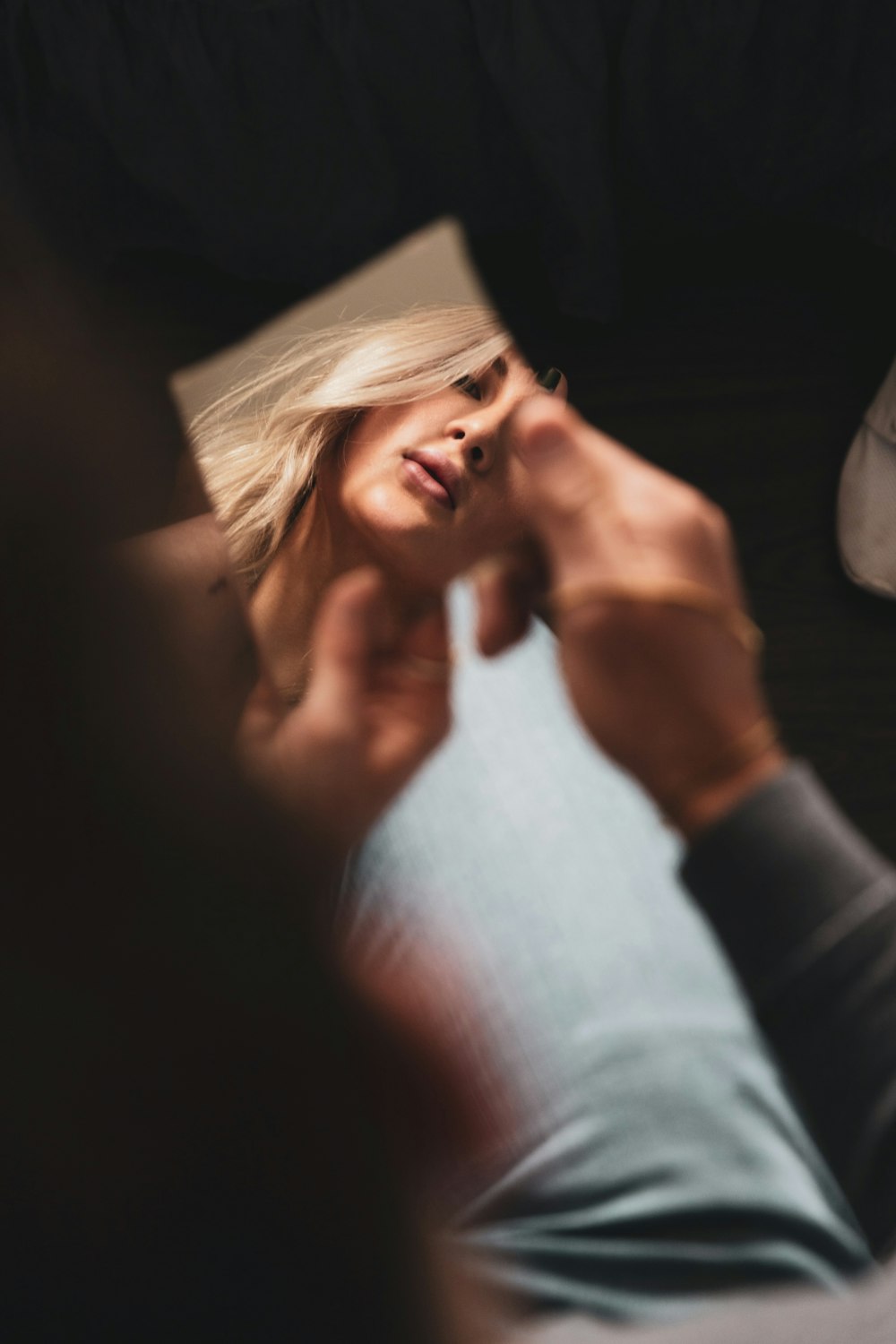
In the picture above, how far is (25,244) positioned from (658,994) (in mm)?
631

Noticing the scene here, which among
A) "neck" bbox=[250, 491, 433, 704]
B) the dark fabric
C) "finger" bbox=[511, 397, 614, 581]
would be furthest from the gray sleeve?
the dark fabric

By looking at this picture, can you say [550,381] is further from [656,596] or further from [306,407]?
[656,596]

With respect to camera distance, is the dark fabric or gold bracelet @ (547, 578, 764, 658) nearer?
gold bracelet @ (547, 578, 764, 658)

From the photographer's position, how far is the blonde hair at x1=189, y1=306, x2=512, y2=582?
3.10 feet

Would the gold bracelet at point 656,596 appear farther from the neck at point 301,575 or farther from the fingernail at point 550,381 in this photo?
the fingernail at point 550,381

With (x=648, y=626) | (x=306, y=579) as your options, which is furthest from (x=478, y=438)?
(x=648, y=626)

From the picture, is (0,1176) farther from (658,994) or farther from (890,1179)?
(658,994)

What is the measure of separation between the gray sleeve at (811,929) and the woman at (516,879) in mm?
155

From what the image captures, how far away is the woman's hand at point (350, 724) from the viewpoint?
1.03 feet

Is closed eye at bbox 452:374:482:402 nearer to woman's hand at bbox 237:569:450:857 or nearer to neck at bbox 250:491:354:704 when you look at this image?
neck at bbox 250:491:354:704

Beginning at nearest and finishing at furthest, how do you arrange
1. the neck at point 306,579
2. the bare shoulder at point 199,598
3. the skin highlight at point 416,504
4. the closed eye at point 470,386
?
1. the bare shoulder at point 199,598
2. the neck at point 306,579
3. the skin highlight at point 416,504
4. the closed eye at point 470,386

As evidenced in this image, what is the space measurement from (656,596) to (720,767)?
0.26 feet

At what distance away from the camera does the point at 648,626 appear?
0.43m

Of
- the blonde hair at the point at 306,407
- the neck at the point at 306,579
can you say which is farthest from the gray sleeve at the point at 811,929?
the blonde hair at the point at 306,407
